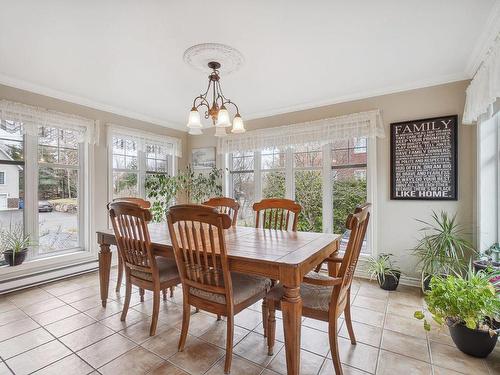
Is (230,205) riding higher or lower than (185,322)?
higher

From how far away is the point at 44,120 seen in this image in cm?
316

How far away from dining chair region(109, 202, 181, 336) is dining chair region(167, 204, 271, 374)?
1.16ft

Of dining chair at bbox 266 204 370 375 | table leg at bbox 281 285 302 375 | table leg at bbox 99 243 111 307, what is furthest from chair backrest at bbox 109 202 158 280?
table leg at bbox 281 285 302 375

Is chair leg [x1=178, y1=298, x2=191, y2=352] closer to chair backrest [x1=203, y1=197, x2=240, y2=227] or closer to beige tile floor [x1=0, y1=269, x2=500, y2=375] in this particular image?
beige tile floor [x1=0, y1=269, x2=500, y2=375]

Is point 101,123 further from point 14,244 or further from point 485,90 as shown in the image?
point 485,90

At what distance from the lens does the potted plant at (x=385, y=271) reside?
2988 millimetres


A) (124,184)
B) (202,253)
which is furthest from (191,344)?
(124,184)

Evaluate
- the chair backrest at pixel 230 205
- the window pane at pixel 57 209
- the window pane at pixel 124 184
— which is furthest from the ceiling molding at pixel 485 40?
the window pane at pixel 57 209

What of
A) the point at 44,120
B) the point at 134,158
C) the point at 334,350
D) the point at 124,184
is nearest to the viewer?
the point at 334,350

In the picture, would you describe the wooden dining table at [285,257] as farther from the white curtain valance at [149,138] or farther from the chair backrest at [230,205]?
the white curtain valance at [149,138]

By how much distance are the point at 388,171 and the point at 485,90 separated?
125cm

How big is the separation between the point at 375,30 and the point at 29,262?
427cm

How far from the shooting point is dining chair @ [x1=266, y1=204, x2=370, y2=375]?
156 centimetres

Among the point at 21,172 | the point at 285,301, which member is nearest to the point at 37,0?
the point at 21,172
